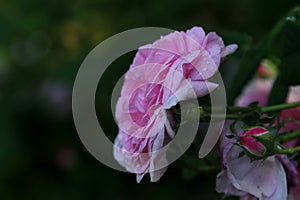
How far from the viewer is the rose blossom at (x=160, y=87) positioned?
58 cm

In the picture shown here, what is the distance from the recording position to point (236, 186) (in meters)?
0.62

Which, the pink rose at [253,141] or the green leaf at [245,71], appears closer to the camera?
the pink rose at [253,141]

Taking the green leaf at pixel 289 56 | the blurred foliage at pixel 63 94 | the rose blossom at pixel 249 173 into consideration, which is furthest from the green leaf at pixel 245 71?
the blurred foliage at pixel 63 94

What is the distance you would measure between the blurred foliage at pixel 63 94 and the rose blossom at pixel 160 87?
2.67 ft

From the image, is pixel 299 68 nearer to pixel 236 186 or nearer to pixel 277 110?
pixel 277 110

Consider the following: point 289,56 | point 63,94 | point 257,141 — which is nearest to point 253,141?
point 257,141

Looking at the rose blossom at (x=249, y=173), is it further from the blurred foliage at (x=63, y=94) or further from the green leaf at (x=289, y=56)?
the blurred foliage at (x=63, y=94)

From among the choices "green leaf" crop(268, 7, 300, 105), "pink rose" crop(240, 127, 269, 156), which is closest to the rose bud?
"pink rose" crop(240, 127, 269, 156)

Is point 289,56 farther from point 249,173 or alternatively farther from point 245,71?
point 249,173

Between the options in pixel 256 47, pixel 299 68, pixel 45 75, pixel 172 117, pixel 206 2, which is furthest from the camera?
pixel 45 75

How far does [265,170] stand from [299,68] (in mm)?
171

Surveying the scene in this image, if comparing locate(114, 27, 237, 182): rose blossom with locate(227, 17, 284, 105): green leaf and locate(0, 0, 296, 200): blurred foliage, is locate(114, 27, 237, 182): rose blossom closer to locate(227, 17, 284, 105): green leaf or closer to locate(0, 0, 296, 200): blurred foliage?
locate(227, 17, 284, 105): green leaf

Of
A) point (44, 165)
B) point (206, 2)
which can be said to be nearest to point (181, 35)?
point (206, 2)

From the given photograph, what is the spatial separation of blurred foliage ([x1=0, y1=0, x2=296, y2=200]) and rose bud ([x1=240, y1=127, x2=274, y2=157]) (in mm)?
852
